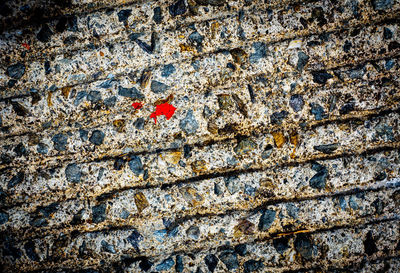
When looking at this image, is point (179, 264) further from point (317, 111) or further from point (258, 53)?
point (258, 53)

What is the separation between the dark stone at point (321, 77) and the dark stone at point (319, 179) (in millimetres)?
465

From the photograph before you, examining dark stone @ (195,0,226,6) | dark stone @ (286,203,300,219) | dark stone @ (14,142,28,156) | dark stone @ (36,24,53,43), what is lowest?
dark stone @ (286,203,300,219)

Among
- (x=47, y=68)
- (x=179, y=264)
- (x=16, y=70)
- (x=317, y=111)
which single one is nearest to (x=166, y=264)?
(x=179, y=264)

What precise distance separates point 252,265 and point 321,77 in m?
1.09

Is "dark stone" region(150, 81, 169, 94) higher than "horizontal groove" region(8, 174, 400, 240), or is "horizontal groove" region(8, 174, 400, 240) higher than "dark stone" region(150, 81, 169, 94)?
"dark stone" region(150, 81, 169, 94)

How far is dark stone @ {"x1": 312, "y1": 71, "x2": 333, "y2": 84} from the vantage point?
125cm

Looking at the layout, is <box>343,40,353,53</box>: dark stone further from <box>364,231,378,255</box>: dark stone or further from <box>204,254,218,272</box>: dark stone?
<box>204,254,218,272</box>: dark stone

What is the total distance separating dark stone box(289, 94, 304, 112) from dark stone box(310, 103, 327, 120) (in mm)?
59

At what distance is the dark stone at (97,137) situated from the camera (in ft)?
4.25

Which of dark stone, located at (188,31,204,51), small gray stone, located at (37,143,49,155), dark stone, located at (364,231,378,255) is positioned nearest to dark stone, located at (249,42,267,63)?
dark stone, located at (188,31,204,51)

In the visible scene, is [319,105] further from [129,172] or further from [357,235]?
[129,172]

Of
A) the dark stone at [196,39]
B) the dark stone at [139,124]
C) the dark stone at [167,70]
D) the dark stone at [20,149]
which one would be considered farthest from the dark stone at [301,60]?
the dark stone at [20,149]

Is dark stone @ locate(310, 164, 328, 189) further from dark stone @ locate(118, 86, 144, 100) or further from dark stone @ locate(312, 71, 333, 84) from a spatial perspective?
dark stone @ locate(118, 86, 144, 100)

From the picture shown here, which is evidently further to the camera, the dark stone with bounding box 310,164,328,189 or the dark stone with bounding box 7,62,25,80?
the dark stone with bounding box 7,62,25,80
